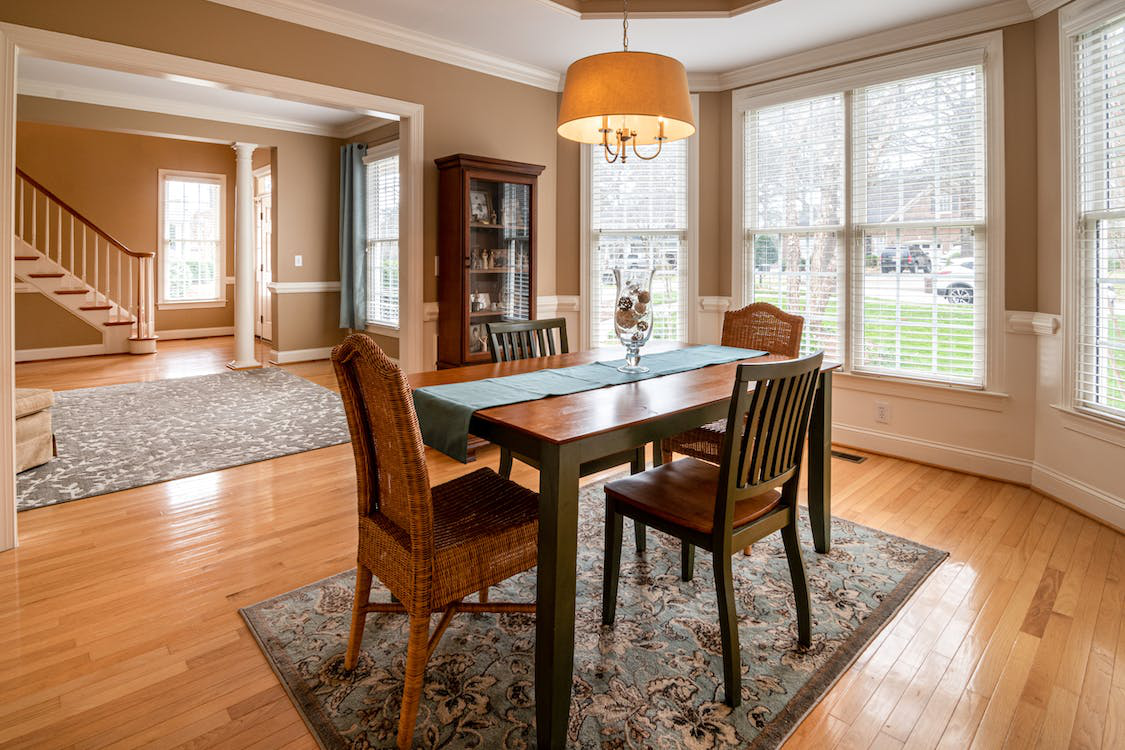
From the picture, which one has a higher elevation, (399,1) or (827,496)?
(399,1)

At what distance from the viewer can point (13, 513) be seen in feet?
9.04

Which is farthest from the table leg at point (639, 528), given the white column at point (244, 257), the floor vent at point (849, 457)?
the white column at point (244, 257)

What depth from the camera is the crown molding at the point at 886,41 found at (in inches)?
137

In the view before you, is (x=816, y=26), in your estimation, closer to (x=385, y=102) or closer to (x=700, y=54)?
(x=700, y=54)

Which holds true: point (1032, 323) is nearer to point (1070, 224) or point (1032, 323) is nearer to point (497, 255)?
point (1070, 224)

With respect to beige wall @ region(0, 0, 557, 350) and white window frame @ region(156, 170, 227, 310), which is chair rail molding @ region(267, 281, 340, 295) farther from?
beige wall @ region(0, 0, 557, 350)

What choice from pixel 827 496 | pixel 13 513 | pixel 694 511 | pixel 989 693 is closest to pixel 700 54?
pixel 827 496

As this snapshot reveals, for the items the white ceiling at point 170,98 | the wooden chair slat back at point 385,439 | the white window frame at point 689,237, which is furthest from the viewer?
the white ceiling at point 170,98

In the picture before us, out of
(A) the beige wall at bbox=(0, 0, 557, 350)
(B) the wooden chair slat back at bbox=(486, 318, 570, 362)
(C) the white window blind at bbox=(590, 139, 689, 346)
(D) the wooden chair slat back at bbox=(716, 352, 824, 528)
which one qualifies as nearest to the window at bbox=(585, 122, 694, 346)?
(C) the white window blind at bbox=(590, 139, 689, 346)

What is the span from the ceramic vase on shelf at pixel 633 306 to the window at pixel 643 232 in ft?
7.87

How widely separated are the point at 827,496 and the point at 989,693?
3.34 ft

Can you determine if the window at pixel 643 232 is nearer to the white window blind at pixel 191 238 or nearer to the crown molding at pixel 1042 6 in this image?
the crown molding at pixel 1042 6

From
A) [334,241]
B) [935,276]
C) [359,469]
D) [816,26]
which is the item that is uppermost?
[816,26]

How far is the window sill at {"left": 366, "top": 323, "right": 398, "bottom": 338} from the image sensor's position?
682cm
